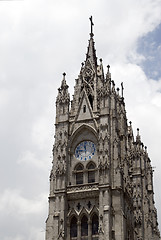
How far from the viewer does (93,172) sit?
4966 cm

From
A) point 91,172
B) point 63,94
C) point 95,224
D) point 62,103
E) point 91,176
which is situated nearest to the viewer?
point 95,224

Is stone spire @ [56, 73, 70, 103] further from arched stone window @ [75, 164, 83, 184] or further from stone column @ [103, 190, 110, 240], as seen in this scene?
stone column @ [103, 190, 110, 240]

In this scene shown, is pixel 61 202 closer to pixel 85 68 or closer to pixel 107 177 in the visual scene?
pixel 107 177

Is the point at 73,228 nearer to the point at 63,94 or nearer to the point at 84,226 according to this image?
the point at 84,226

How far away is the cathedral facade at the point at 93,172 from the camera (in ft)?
153

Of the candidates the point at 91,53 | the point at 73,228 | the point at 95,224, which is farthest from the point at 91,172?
the point at 91,53

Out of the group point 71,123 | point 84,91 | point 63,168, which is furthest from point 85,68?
point 63,168

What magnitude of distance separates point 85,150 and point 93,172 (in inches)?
90.5

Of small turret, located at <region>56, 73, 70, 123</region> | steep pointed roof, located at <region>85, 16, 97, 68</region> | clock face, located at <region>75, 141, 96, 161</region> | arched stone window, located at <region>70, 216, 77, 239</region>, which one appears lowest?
arched stone window, located at <region>70, 216, 77, 239</region>

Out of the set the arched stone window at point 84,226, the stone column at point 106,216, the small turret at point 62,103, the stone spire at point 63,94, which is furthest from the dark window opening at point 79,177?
the stone spire at point 63,94

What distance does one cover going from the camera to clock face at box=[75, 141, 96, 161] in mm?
50406

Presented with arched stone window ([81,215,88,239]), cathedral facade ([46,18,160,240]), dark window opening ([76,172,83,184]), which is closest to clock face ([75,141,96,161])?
cathedral facade ([46,18,160,240])

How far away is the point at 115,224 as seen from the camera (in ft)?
150

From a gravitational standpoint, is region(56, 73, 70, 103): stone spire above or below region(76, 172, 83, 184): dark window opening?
above
